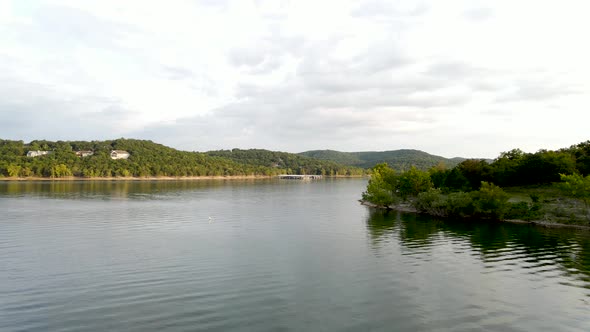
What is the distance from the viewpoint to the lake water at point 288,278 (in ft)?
63.3

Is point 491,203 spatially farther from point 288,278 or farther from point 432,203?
point 288,278

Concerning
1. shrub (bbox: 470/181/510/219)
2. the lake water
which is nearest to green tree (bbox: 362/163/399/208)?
shrub (bbox: 470/181/510/219)

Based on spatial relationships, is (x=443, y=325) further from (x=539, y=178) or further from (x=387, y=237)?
(x=539, y=178)

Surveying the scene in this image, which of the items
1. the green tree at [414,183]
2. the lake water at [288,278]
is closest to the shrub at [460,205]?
the lake water at [288,278]

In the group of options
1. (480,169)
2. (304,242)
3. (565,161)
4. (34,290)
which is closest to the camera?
(34,290)

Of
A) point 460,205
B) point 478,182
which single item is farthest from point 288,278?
point 478,182

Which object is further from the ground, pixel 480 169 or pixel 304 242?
pixel 480 169

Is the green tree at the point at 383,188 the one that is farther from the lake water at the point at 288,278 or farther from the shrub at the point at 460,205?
the lake water at the point at 288,278

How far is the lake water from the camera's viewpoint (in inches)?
760

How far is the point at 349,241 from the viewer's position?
42219 mm

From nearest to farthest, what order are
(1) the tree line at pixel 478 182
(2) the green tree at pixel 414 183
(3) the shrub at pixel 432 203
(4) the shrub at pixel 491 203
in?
1. (4) the shrub at pixel 491 203
2. (1) the tree line at pixel 478 182
3. (3) the shrub at pixel 432 203
4. (2) the green tree at pixel 414 183

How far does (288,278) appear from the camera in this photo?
87.5 ft

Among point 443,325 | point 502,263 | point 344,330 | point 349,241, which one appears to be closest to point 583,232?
point 502,263

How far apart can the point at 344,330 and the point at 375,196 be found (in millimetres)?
62382
